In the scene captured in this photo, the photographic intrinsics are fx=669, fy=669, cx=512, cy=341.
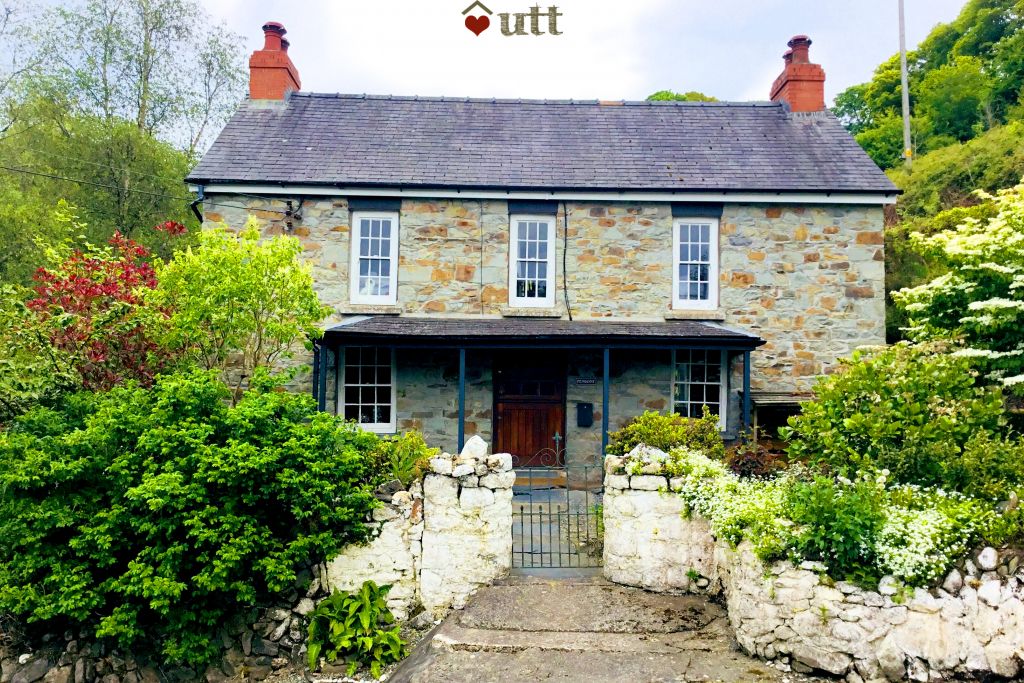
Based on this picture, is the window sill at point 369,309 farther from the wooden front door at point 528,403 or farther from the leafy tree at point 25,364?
the leafy tree at point 25,364

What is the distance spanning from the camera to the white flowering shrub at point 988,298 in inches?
311

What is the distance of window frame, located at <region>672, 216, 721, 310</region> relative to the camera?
12820 mm

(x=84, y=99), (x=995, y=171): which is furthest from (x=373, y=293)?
(x=995, y=171)

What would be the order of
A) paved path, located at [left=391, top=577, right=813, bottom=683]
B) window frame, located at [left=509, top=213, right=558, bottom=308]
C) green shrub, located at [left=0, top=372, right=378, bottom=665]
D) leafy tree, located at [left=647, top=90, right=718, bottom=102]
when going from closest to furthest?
paved path, located at [left=391, top=577, right=813, bottom=683] < green shrub, located at [left=0, top=372, right=378, bottom=665] < window frame, located at [left=509, top=213, right=558, bottom=308] < leafy tree, located at [left=647, top=90, right=718, bottom=102]

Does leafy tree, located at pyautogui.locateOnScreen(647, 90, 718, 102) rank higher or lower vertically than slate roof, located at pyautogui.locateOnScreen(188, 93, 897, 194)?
higher

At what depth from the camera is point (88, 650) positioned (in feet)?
24.2

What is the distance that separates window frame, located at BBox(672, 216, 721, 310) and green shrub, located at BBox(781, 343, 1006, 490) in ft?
15.5

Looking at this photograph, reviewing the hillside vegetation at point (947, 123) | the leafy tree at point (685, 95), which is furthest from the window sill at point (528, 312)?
the leafy tree at point (685, 95)

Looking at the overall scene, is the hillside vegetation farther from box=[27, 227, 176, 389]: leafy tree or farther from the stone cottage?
box=[27, 227, 176, 389]: leafy tree

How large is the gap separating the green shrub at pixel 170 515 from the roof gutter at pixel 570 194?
589cm

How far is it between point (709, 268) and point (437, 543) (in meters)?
7.99

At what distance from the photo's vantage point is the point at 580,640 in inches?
260

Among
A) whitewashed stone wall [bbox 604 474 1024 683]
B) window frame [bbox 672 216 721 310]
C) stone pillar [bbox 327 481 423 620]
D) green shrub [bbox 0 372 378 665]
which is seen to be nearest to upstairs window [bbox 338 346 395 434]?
green shrub [bbox 0 372 378 665]

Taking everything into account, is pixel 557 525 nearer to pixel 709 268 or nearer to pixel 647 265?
pixel 647 265
